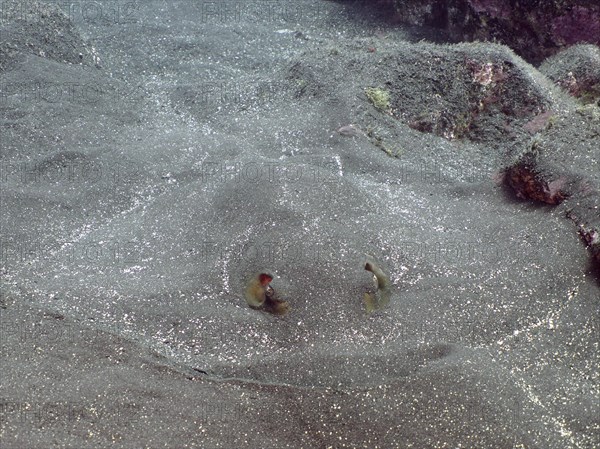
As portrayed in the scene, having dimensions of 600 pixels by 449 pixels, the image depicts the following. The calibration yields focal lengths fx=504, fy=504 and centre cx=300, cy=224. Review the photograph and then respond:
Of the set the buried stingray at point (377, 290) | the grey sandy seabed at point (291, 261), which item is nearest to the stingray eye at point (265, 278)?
the grey sandy seabed at point (291, 261)

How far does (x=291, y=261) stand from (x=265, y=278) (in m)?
0.19

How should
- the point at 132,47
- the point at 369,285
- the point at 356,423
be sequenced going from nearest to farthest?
the point at 356,423, the point at 369,285, the point at 132,47

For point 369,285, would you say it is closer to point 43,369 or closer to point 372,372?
point 372,372

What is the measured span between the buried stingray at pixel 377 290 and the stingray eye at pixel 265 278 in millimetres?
570

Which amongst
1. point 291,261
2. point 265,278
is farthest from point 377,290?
point 265,278

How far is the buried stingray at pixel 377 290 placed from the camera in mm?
2911

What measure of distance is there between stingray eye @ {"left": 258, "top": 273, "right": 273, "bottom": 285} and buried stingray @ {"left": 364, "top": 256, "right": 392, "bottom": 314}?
570mm

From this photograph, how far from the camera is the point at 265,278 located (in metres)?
3.00

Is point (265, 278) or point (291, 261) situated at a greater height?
point (291, 261)

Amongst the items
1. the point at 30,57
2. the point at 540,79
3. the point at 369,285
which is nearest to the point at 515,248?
the point at 369,285

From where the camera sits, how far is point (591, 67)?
5.21 metres

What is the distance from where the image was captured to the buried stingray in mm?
2911

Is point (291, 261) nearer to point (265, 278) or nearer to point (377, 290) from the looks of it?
point (265, 278)

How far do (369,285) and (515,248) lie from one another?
3.66ft
